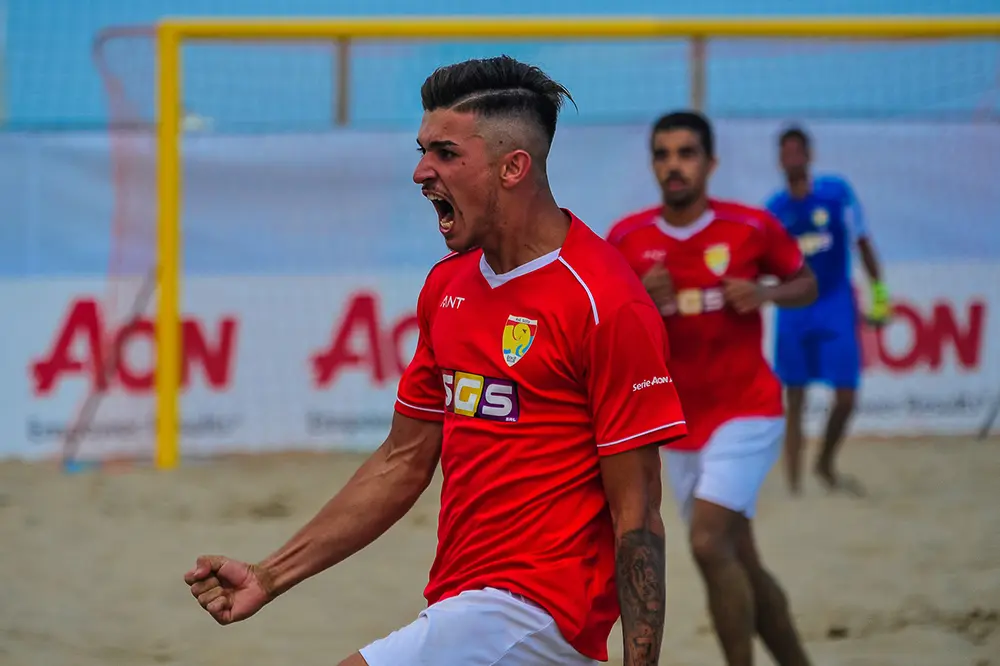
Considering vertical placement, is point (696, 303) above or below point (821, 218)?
below

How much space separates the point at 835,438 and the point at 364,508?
230 inches

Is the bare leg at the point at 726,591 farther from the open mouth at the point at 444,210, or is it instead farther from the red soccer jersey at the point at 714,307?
the open mouth at the point at 444,210

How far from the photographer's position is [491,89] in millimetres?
2920

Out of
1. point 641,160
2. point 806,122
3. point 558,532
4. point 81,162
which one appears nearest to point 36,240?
point 81,162

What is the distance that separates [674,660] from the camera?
5332 mm

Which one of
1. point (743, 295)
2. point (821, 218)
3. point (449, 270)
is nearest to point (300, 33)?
point (821, 218)

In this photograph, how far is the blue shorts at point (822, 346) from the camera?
28.1 feet

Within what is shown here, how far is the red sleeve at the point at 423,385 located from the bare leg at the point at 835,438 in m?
5.72

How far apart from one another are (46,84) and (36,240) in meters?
1.12

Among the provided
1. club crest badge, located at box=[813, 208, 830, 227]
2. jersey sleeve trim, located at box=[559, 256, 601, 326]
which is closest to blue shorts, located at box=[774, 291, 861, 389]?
club crest badge, located at box=[813, 208, 830, 227]

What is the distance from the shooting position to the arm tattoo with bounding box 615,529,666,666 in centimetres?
273

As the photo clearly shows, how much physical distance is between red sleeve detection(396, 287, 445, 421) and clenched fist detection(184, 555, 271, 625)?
1.73 feet

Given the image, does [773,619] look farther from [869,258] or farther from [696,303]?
[869,258]

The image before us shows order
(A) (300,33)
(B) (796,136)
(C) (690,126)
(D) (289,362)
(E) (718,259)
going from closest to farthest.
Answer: (E) (718,259) → (C) (690,126) → (B) (796,136) → (A) (300,33) → (D) (289,362)
